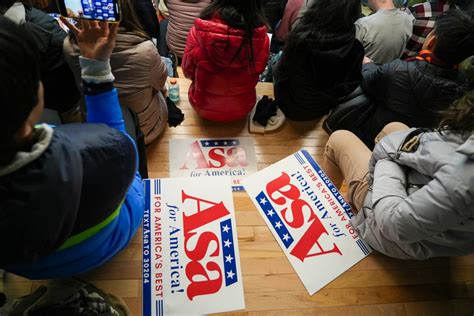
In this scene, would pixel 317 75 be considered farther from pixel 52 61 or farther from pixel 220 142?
pixel 52 61

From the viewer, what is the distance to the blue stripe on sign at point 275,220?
124 cm

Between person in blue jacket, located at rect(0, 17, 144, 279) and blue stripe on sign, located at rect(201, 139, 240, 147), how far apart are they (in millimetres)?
985

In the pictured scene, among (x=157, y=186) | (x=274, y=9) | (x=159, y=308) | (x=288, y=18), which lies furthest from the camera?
(x=274, y=9)

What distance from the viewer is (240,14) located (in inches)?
54.0

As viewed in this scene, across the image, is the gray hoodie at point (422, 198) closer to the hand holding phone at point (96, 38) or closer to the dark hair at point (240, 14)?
the dark hair at point (240, 14)

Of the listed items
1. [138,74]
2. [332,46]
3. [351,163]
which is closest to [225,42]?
[138,74]

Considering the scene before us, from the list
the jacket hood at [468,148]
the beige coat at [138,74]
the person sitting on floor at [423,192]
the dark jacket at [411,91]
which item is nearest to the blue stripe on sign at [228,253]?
the person sitting on floor at [423,192]

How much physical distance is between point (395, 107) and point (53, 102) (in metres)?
1.61

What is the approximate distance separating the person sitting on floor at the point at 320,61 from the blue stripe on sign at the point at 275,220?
0.71 metres

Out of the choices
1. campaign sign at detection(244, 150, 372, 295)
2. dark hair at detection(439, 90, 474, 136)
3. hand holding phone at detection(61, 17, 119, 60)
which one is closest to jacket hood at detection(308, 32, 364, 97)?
campaign sign at detection(244, 150, 372, 295)

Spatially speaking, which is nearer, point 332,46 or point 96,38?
point 96,38

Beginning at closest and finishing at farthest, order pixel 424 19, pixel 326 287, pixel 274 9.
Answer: pixel 326 287 < pixel 424 19 < pixel 274 9

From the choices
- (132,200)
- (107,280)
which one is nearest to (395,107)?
(132,200)

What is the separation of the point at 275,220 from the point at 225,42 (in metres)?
0.79
